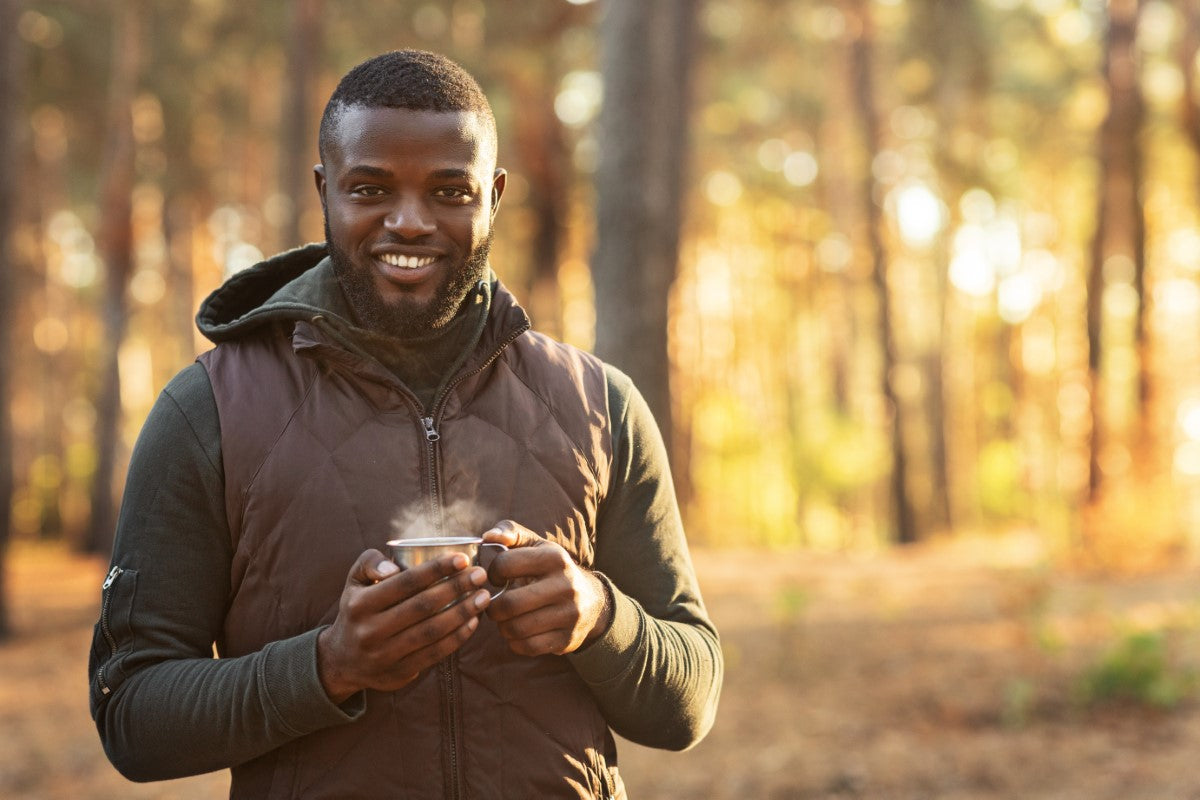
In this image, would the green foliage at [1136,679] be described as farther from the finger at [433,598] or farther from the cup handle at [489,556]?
the finger at [433,598]

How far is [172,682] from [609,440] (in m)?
0.88

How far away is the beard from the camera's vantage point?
2.10 metres

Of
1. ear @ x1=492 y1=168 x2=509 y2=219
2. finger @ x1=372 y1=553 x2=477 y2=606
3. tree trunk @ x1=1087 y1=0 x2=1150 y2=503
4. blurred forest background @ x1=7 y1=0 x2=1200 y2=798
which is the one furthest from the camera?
tree trunk @ x1=1087 y1=0 x2=1150 y2=503

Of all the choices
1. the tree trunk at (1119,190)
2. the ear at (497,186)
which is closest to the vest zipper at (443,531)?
the ear at (497,186)

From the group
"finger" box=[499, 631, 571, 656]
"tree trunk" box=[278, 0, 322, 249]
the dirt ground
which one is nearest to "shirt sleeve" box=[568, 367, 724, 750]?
"finger" box=[499, 631, 571, 656]

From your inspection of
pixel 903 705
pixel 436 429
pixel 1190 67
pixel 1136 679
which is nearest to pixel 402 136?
pixel 436 429

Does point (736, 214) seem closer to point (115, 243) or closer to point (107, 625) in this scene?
point (115, 243)

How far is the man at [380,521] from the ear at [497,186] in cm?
Result: 8

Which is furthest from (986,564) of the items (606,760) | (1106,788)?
(606,760)

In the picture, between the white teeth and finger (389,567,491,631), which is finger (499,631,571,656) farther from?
the white teeth

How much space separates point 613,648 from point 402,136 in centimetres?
97

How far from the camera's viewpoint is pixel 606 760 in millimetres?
2207

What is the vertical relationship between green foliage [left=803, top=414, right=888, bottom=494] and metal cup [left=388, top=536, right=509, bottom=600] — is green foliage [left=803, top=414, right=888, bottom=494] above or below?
below

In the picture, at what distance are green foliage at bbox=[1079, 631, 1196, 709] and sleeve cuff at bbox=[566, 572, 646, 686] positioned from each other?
6.55m
